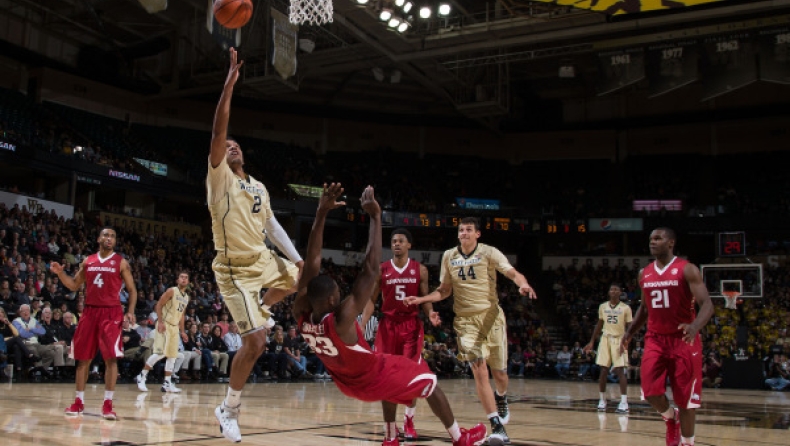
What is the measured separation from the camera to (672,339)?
6102 millimetres

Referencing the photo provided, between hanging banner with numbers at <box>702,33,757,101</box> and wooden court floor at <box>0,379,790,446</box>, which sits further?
hanging banner with numbers at <box>702,33,757,101</box>

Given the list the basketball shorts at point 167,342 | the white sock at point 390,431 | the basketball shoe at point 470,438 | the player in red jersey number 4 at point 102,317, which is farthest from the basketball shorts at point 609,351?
the basketball shorts at point 167,342

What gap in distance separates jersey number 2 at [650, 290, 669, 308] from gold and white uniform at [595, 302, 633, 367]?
5907 mm

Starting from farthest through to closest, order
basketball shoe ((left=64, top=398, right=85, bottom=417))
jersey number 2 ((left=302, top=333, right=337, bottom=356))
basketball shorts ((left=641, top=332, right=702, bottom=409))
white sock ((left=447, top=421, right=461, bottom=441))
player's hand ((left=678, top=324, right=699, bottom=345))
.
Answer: basketball shoe ((left=64, top=398, right=85, bottom=417)) < basketball shorts ((left=641, top=332, right=702, bottom=409)) < player's hand ((left=678, top=324, right=699, bottom=345)) < white sock ((left=447, top=421, right=461, bottom=441)) < jersey number 2 ((left=302, top=333, right=337, bottom=356))

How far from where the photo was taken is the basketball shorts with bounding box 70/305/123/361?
7.92 metres

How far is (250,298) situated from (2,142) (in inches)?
767

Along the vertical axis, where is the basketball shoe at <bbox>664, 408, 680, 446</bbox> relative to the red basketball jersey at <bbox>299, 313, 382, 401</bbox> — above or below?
below

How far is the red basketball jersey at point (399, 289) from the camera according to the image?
7160mm

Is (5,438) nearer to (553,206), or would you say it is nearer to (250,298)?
(250,298)

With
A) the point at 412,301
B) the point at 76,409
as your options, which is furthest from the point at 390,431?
the point at 76,409

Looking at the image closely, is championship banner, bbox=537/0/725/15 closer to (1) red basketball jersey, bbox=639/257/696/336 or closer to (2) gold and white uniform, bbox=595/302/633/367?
(2) gold and white uniform, bbox=595/302/633/367

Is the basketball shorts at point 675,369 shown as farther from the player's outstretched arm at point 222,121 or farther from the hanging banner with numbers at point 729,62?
the hanging banner with numbers at point 729,62

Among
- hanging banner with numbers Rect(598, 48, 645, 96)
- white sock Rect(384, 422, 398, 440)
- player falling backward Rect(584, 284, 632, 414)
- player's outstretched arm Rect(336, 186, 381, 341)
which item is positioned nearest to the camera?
player's outstretched arm Rect(336, 186, 381, 341)

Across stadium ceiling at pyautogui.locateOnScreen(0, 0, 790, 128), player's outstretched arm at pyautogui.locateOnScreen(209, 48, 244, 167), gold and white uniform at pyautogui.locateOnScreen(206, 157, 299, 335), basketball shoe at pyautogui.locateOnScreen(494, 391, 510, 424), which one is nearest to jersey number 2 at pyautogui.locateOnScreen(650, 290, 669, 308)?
basketball shoe at pyautogui.locateOnScreen(494, 391, 510, 424)
